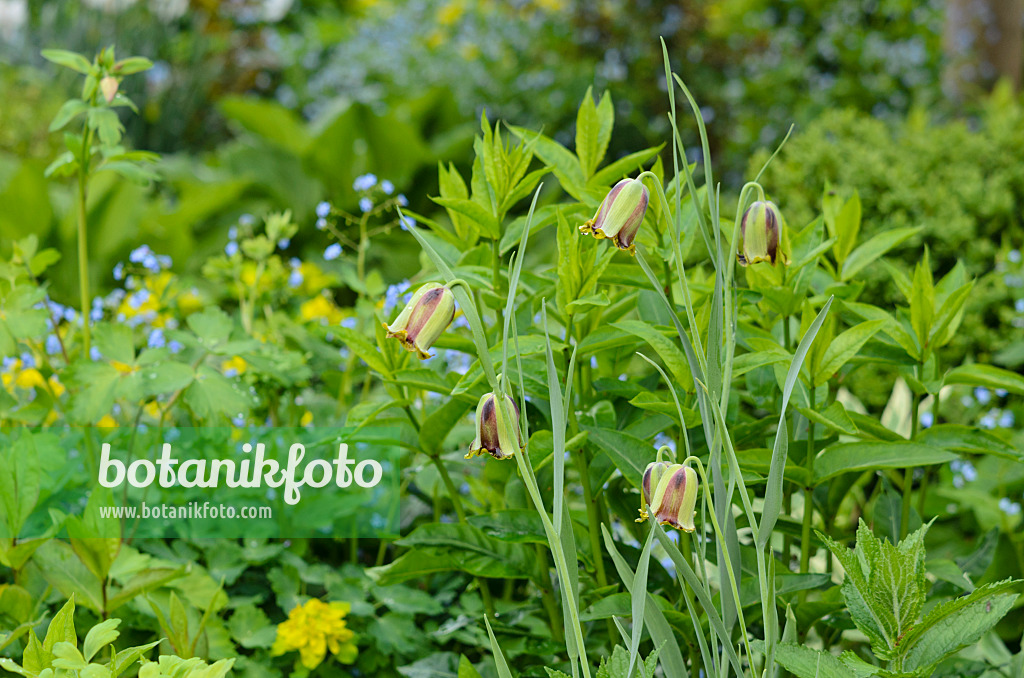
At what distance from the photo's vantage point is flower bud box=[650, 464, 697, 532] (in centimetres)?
74

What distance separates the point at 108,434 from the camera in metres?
1.42

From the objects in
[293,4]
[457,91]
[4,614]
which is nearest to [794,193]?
[4,614]

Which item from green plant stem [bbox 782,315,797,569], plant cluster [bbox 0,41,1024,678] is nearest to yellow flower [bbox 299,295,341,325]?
plant cluster [bbox 0,41,1024,678]

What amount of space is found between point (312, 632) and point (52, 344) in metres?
0.83

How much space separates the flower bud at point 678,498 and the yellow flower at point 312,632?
613 millimetres

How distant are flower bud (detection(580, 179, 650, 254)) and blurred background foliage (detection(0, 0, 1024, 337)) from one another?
1785 mm

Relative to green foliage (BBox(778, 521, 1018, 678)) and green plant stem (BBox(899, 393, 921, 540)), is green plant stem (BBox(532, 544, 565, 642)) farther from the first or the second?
green plant stem (BBox(899, 393, 921, 540))

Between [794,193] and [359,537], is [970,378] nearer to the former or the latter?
[359,537]

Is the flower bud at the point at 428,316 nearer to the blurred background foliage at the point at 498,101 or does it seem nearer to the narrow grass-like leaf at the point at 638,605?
the narrow grass-like leaf at the point at 638,605

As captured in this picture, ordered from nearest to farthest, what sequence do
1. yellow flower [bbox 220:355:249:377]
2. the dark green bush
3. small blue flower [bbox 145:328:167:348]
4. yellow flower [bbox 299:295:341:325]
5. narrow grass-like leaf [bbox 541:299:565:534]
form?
narrow grass-like leaf [bbox 541:299:565:534], small blue flower [bbox 145:328:167:348], yellow flower [bbox 220:355:249:377], yellow flower [bbox 299:295:341:325], the dark green bush

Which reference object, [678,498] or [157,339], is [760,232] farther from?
[157,339]

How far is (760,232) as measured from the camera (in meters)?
0.84

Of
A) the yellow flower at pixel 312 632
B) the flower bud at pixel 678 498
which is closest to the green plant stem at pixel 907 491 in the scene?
the flower bud at pixel 678 498

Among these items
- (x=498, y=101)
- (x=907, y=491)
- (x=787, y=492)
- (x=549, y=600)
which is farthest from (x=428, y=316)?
(x=498, y=101)
